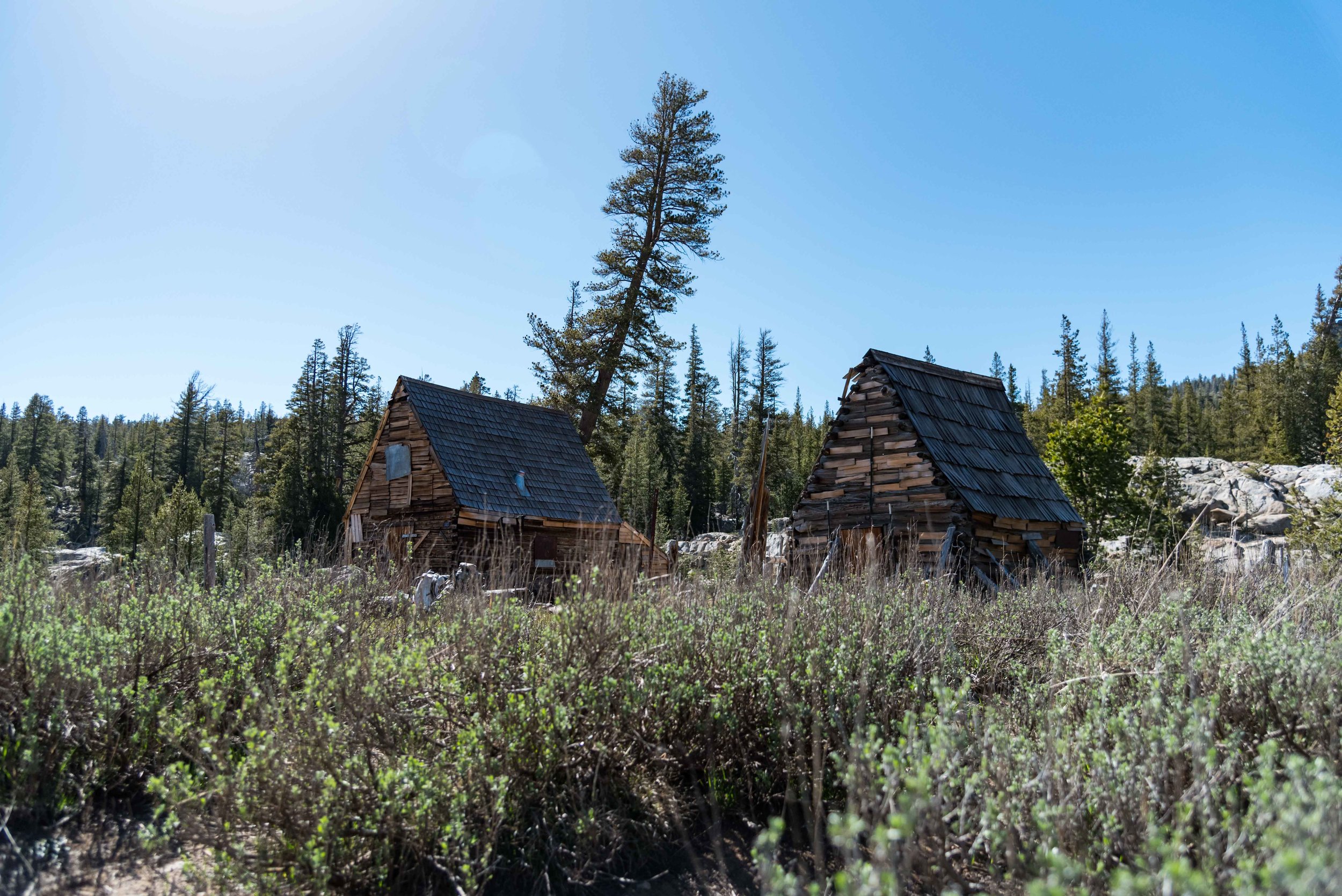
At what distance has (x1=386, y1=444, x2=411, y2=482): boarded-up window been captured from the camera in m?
17.1

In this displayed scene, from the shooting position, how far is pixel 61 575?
7125mm

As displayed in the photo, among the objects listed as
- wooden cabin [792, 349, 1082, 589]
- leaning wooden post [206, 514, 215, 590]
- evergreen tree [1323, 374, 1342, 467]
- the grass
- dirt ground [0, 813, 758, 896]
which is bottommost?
dirt ground [0, 813, 758, 896]

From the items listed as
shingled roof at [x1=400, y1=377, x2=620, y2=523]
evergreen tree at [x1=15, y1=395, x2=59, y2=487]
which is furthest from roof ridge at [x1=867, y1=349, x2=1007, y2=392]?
evergreen tree at [x1=15, y1=395, x2=59, y2=487]

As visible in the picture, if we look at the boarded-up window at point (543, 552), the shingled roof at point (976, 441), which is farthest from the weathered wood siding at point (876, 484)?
the boarded-up window at point (543, 552)

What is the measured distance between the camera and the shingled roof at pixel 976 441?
42.5 feet

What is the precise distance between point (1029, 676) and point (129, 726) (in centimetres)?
586

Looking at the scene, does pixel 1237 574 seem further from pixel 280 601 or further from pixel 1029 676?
pixel 280 601

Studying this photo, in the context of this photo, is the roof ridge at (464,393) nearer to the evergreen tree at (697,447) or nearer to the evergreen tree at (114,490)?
the evergreen tree at (697,447)

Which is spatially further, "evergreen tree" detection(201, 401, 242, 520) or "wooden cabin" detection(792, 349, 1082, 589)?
"evergreen tree" detection(201, 401, 242, 520)

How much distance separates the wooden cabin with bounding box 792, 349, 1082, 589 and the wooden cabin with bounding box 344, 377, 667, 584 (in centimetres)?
391

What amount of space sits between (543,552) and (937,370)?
8.59m

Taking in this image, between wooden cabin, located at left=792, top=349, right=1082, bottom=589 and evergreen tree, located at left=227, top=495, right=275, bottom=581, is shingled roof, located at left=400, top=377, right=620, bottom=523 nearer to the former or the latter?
evergreen tree, located at left=227, top=495, right=275, bottom=581

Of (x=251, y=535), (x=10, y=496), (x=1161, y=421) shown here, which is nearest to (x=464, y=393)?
(x=251, y=535)

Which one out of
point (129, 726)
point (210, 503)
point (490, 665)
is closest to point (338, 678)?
point (490, 665)
